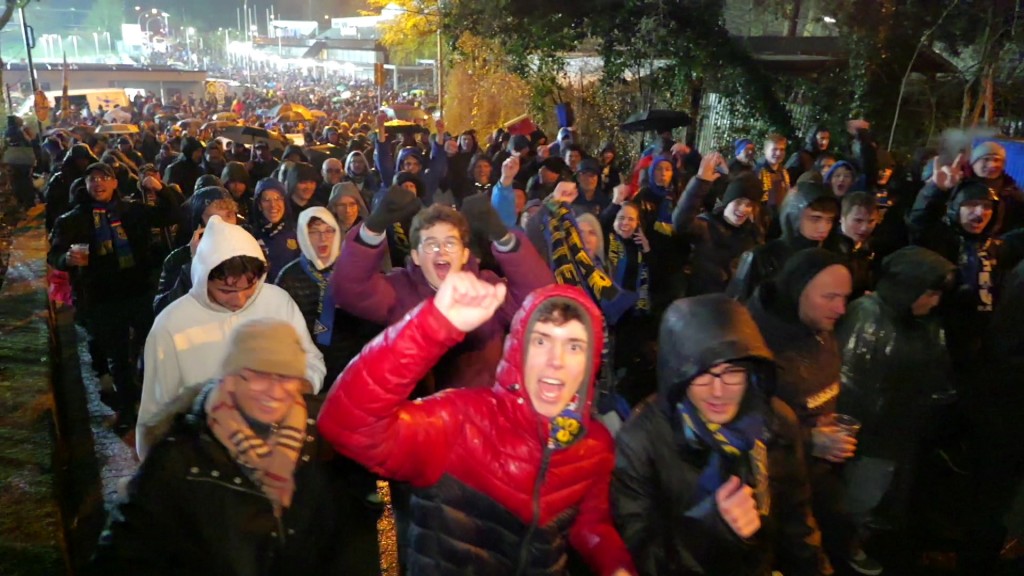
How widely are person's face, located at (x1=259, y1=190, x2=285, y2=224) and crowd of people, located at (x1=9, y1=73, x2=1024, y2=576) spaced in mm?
26

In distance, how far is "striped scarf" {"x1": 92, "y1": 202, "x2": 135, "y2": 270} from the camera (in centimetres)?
564

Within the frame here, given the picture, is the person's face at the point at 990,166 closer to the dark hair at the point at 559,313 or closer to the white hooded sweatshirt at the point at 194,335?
the dark hair at the point at 559,313

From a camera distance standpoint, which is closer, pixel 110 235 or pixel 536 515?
pixel 536 515

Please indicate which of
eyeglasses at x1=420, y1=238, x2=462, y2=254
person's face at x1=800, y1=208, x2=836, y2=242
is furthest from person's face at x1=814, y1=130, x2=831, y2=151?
eyeglasses at x1=420, y1=238, x2=462, y2=254

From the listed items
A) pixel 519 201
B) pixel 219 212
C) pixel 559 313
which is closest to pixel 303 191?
pixel 219 212

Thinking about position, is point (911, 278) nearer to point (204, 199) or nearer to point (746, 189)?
point (746, 189)

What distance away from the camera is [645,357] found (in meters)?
6.13

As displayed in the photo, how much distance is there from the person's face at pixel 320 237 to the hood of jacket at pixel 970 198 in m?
4.57

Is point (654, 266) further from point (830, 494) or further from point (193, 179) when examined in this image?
point (193, 179)

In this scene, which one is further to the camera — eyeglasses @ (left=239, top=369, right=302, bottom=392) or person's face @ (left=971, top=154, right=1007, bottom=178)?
person's face @ (left=971, top=154, right=1007, bottom=178)

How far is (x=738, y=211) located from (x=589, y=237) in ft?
5.22

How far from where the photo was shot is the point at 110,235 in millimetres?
5688

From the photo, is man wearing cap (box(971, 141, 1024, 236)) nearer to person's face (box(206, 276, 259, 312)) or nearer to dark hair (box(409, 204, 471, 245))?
dark hair (box(409, 204, 471, 245))

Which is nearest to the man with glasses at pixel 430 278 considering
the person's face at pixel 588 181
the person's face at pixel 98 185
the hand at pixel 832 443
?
the hand at pixel 832 443
